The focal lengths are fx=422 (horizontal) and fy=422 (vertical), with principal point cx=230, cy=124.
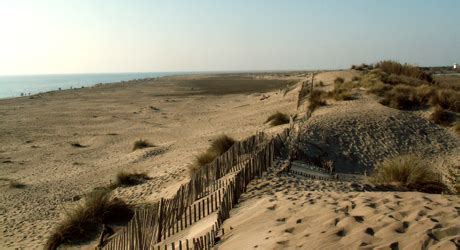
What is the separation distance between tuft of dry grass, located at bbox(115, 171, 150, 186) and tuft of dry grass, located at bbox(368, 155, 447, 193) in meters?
6.31

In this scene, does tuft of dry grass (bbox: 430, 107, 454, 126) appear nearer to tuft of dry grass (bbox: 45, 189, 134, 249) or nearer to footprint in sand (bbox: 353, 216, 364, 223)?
tuft of dry grass (bbox: 45, 189, 134, 249)

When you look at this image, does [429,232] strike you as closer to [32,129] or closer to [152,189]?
[152,189]

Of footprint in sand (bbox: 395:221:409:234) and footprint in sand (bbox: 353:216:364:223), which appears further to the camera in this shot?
footprint in sand (bbox: 353:216:364:223)

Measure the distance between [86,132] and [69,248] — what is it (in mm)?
16881

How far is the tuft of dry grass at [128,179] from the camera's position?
11789 millimetres

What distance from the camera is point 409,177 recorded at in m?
8.46

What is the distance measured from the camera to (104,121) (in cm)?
2816

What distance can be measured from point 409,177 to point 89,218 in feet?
21.4

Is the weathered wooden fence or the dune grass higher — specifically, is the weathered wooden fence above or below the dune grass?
above

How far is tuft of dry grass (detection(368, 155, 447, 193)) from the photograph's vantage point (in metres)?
8.23

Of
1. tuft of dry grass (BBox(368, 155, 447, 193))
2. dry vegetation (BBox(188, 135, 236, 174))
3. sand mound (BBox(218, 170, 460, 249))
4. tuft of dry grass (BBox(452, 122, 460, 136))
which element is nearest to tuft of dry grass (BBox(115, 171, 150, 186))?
dry vegetation (BBox(188, 135, 236, 174))

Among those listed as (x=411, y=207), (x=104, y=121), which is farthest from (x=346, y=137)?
(x=104, y=121)

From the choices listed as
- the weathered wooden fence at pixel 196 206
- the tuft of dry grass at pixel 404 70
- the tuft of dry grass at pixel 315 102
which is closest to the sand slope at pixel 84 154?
the weathered wooden fence at pixel 196 206

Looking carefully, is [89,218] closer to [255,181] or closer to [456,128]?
[255,181]
